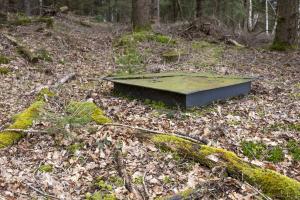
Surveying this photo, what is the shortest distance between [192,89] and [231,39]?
8464 mm

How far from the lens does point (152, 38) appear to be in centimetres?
1342

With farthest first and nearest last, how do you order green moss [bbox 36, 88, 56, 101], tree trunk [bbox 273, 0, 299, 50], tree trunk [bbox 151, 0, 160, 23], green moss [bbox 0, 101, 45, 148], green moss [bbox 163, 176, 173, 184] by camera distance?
tree trunk [bbox 151, 0, 160, 23] → tree trunk [bbox 273, 0, 299, 50] → green moss [bbox 36, 88, 56, 101] → green moss [bbox 0, 101, 45, 148] → green moss [bbox 163, 176, 173, 184]

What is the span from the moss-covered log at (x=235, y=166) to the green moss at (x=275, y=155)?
0.73 metres

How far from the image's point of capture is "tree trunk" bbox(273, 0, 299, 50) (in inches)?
473

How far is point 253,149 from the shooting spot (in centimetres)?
517

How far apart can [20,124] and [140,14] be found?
9.60 metres

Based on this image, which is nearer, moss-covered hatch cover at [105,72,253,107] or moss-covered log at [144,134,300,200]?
moss-covered log at [144,134,300,200]

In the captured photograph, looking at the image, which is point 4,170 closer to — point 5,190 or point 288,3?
point 5,190

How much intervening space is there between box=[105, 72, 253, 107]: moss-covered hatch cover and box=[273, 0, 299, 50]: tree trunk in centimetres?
552

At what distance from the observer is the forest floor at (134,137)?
421 centimetres

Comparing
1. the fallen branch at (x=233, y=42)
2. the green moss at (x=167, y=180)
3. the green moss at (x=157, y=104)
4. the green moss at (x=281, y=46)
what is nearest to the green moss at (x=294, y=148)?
the green moss at (x=167, y=180)

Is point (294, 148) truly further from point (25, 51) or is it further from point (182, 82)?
point (25, 51)

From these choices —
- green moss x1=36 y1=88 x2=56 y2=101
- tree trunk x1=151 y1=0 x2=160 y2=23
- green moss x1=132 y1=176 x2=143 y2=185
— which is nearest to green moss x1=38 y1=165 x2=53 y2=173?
green moss x1=132 y1=176 x2=143 y2=185

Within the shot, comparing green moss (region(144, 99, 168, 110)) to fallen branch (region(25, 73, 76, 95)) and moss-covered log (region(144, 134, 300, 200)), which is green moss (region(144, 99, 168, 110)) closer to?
moss-covered log (region(144, 134, 300, 200))
